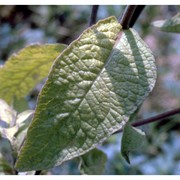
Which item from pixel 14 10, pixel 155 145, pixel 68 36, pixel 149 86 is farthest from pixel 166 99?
pixel 149 86

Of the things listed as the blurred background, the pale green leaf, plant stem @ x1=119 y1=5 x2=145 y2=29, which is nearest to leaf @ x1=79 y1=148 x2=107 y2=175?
the pale green leaf

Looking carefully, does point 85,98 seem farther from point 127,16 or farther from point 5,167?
point 5,167

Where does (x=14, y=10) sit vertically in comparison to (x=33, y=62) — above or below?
below

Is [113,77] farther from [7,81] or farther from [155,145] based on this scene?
[155,145]

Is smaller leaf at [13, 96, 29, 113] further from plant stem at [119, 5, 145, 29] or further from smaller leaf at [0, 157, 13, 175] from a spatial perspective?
plant stem at [119, 5, 145, 29]

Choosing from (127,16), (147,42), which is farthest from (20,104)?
(147,42)

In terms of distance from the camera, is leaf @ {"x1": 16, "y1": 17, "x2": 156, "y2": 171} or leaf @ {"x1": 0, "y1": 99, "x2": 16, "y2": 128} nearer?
leaf @ {"x1": 16, "y1": 17, "x2": 156, "y2": 171}

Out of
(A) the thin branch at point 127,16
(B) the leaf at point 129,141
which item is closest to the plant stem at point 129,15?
(A) the thin branch at point 127,16
